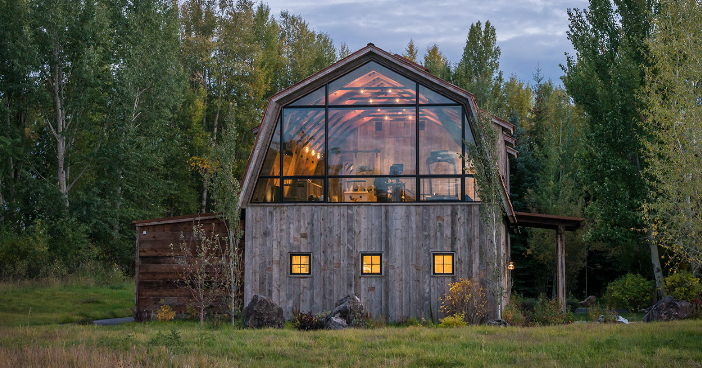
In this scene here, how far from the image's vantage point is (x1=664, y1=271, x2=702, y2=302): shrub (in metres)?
17.3

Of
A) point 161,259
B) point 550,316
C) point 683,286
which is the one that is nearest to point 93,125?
point 161,259

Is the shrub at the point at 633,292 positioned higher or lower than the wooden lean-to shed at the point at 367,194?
lower

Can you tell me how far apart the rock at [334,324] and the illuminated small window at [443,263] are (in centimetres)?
313

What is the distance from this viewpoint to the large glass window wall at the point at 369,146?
1574cm

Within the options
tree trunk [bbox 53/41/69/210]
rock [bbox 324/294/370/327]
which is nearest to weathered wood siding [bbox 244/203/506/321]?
rock [bbox 324/294/370/327]

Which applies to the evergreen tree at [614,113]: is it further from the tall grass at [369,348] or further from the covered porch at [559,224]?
the tall grass at [369,348]

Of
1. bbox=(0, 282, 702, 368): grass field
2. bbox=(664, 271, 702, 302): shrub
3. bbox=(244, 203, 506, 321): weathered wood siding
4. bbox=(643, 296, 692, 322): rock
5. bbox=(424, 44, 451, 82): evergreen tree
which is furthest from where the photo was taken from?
bbox=(424, 44, 451, 82): evergreen tree

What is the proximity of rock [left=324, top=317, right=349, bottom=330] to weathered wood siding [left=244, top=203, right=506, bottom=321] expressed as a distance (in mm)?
2002

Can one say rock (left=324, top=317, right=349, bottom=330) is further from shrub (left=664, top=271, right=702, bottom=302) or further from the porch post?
shrub (left=664, top=271, right=702, bottom=302)

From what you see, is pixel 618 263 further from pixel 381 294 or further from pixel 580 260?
pixel 381 294

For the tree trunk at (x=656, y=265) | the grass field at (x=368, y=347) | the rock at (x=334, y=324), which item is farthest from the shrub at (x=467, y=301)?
the tree trunk at (x=656, y=265)

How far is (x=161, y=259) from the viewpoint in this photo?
16531 millimetres

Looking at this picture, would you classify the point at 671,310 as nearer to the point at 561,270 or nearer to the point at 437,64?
the point at 561,270

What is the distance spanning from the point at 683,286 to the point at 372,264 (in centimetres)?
939
